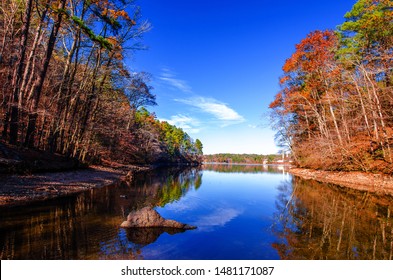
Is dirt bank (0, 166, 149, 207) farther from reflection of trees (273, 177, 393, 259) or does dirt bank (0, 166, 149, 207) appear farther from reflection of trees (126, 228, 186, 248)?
reflection of trees (273, 177, 393, 259)

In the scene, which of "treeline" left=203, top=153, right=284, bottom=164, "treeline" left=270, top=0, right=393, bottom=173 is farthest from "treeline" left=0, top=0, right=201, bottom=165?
"treeline" left=203, top=153, right=284, bottom=164

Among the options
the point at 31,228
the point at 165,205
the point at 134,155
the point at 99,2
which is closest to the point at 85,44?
the point at 99,2

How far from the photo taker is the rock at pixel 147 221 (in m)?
7.04

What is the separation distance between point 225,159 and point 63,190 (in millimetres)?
164862

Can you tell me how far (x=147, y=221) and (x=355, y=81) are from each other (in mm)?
18784

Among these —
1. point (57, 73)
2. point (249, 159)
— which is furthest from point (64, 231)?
point (249, 159)

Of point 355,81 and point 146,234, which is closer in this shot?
point 146,234

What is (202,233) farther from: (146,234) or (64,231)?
(64,231)

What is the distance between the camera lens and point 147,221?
715cm

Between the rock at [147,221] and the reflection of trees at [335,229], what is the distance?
10.4 ft

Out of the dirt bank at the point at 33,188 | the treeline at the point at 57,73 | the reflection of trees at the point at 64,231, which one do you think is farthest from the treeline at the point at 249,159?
the reflection of trees at the point at 64,231

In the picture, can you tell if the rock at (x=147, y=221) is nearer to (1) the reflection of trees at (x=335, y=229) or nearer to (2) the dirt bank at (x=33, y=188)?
(1) the reflection of trees at (x=335, y=229)

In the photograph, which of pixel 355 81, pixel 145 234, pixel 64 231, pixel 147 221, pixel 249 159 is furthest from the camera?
pixel 249 159

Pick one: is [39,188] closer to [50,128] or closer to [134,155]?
[50,128]
